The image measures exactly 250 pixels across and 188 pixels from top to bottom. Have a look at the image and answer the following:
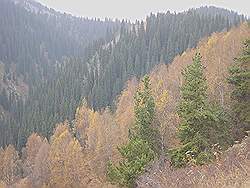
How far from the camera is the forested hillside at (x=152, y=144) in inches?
493

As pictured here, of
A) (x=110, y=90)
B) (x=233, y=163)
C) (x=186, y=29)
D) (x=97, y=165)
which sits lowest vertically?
(x=110, y=90)

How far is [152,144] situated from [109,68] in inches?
5427

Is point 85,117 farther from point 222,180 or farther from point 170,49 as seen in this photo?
point 222,180

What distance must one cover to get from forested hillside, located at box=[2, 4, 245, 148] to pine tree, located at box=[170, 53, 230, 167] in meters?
110

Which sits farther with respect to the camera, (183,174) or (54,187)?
(54,187)

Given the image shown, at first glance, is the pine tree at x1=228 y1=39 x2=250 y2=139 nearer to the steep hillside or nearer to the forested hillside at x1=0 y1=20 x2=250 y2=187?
the forested hillside at x1=0 y1=20 x2=250 y2=187

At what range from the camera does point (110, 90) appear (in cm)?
15400

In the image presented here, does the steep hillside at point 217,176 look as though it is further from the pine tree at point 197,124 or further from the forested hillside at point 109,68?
the forested hillside at point 109,68

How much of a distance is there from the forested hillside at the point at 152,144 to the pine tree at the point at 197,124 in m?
0.11

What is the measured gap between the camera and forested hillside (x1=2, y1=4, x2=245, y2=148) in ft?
470

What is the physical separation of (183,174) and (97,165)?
55.9m

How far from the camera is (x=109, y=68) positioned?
168 meters

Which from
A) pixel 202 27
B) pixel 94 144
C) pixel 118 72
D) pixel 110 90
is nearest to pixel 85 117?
pixel 94 144

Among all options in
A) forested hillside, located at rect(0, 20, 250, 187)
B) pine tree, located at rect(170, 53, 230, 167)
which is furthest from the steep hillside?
pine tree, located at rect(170, 53, 230, 167)
